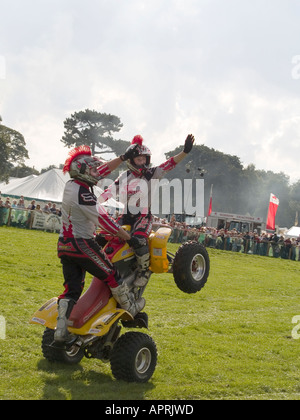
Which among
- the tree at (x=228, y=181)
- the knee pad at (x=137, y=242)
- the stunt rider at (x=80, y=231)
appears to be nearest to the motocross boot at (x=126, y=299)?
the stunt rider at (x=80, y=231)

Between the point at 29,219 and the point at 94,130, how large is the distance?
30.1 meters

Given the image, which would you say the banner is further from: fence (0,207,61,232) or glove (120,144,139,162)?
glove (120,144,139,162)

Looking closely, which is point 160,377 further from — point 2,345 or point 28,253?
point 28,253

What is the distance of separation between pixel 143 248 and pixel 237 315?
526 cm

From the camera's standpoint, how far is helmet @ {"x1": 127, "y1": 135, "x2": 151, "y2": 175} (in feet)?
→ 21.2

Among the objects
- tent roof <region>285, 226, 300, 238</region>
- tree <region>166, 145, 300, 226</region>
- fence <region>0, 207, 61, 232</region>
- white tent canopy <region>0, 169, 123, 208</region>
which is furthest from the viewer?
tree <region>166, 145, 300, 226</region>

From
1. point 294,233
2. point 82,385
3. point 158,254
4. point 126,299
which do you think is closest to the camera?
point 82,385

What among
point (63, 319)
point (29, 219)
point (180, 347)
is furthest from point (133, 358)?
point (29, 219)

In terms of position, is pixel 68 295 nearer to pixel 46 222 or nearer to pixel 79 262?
pixel 79 262

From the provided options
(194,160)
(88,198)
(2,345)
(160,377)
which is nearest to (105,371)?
(160,377)

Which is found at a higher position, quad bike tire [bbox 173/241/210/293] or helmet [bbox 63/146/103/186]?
helmet [bbox 63/146/103/186]

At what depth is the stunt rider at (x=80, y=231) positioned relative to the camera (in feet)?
18.4

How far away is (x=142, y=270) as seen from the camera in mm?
6449

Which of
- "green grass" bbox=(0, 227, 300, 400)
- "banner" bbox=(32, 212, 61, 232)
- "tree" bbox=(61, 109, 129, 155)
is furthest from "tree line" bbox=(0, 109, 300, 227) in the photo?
"green grass" bbox=(0, 227, 300, 400)
